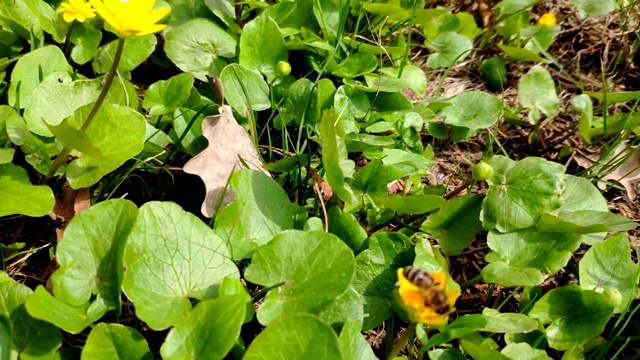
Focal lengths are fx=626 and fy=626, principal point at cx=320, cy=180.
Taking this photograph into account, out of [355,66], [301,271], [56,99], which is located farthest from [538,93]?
[56,99]

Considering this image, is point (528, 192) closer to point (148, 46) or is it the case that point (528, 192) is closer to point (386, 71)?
point (386, 71)

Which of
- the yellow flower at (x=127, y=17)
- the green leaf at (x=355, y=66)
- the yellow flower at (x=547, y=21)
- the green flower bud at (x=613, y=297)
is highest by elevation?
the yellow flower at (x=127, y=17)

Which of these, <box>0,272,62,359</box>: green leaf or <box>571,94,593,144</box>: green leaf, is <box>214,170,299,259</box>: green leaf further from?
<box>571,94,593,144</box>: green leaf

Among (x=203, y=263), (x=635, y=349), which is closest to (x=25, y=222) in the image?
(x=203, y=263)

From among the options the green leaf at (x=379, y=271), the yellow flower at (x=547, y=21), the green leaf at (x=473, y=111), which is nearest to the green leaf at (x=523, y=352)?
the green leaf at (x=379, y=271)

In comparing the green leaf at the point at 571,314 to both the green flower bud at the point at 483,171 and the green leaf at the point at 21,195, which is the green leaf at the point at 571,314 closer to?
the green flower bud at the point at 483,171

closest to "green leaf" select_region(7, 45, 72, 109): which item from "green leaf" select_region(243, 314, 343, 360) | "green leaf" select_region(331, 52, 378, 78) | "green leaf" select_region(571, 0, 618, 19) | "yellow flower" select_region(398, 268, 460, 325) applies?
"green leaf" select_region(331, 52, 378, 78)

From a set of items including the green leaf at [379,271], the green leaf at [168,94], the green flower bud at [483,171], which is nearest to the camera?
the green leaf at [379,271]
